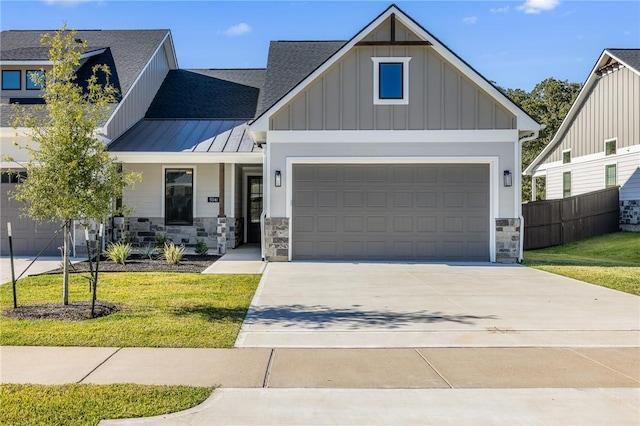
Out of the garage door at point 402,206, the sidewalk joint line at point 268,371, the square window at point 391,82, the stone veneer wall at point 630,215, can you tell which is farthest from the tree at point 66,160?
the stone veneer wall at point 630,215

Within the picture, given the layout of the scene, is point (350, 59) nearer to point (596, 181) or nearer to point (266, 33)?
point (266, 33)

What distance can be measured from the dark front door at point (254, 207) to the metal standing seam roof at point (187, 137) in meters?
2.24

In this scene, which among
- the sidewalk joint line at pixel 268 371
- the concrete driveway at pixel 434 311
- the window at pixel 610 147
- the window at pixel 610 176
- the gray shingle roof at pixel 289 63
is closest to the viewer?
the sidewalk joint line at pixel 268 371

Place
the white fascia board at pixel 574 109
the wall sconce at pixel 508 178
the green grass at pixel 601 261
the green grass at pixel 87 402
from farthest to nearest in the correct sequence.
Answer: the white fascia board at pixel 574 109 < the wall sconce at pixel 508 178 < the green grass at pixel 601 261 < the green grass at pixel 87 402

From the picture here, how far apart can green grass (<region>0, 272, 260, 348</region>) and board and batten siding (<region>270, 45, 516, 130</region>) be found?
498 cm

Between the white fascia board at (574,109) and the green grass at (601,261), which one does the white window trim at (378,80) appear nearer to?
the green grass at (601,261)

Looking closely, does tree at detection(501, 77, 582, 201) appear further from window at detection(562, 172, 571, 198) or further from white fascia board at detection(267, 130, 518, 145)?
white fascia board at detection(267, 130, 518, 145)

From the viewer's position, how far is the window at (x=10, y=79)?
51.2 ft

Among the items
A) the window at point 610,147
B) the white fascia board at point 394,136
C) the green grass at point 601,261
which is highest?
the window at point 610,147

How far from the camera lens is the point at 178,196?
15797mm

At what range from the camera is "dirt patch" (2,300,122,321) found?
639 centimetres

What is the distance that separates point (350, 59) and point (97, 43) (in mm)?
11667

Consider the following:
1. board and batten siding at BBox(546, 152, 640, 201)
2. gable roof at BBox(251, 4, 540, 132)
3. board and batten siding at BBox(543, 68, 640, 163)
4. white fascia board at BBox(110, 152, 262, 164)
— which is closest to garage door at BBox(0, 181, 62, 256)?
white fascia board at BBox(110, 152, 262, 164)

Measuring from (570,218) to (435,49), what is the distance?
9.89m
